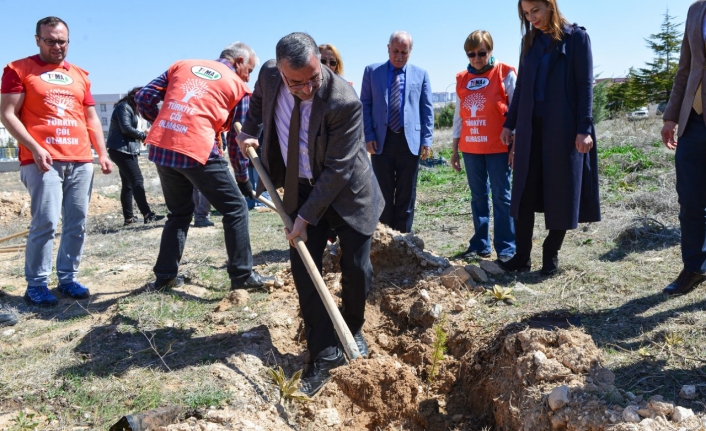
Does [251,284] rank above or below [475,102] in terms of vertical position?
below

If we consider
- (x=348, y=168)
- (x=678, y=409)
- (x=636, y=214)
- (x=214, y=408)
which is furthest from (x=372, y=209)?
(x=636, y=214)

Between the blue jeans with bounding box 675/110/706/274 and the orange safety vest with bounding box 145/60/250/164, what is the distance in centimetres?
299

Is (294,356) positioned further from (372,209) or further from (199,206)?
(199,206)

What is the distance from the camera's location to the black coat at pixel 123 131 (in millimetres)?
7234

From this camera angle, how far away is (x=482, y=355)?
313 centimetres

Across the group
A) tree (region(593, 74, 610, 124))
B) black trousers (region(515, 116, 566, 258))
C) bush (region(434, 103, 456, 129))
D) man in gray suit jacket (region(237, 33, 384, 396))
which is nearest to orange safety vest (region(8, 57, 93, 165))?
man in gray suit jacket (region(237, 33, 384, 396))

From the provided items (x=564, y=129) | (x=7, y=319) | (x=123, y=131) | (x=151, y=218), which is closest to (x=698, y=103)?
(x=564, y=129)

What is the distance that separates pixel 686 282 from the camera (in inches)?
138

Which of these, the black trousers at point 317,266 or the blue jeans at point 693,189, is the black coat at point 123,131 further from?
the blue jeans at point 693,189

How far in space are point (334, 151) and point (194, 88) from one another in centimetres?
169

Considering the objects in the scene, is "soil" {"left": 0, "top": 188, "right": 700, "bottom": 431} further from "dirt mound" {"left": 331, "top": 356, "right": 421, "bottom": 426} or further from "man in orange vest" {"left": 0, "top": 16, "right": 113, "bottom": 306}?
"man in orange vest" {"left": 0, "top": 16, "right": 113, "bottom": 306}

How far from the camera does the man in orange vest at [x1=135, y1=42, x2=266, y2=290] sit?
3.94 m

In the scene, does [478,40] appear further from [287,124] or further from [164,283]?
[164,283]

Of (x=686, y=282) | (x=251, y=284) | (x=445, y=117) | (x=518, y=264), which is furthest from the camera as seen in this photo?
(x=445, y=117)
